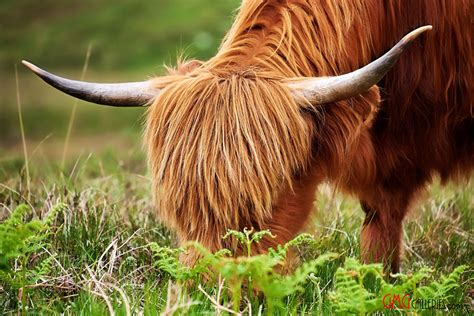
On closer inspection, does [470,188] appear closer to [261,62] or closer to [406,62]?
[406,62]

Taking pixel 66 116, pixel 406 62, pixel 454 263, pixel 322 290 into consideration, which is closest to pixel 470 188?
pixel 454 263

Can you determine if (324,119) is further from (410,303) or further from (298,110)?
(410,303)

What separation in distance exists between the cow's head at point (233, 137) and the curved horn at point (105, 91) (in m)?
0.02

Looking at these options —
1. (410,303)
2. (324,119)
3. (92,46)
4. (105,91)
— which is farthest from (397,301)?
(92,46)

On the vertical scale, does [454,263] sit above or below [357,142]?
below

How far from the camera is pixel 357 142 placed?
15.4 ft

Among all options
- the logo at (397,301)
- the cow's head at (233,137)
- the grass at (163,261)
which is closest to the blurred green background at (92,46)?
the grass at (163,261)

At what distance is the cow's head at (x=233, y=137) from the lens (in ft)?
13.4

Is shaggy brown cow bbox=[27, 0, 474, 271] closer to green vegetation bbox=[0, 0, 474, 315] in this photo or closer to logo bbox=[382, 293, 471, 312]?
green vegetation bbox=[0, 0, 474, 315]

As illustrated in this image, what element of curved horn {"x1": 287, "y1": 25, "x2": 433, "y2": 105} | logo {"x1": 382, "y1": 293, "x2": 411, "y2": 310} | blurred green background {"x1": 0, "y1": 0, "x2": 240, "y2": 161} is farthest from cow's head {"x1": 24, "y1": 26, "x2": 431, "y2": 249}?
blurred green background {"x1": 0, "y1": 0, "x2": 240, "y2": 161}

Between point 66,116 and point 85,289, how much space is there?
11.1m

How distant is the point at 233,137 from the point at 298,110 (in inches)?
14.2

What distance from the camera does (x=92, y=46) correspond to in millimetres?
15508

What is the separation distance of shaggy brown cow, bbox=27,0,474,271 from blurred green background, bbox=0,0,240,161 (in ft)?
25.6
